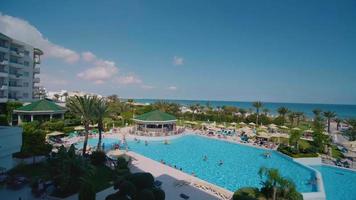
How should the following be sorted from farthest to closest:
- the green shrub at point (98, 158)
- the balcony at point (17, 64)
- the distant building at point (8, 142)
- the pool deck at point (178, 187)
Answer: the balcony at point (17, 64) < the green shrub at point (98, 158) < the pool deck at point (178, 187) < the distant building at point (8, 142)

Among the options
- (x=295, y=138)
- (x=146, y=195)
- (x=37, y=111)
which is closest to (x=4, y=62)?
(x=37, y=111)

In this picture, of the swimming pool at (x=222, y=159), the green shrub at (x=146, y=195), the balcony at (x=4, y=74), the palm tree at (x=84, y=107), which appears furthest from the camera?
the balcony at (x=4, y=74)

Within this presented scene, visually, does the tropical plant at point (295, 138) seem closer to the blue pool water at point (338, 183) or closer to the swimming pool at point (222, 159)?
the swimming pool at point (222, 159)

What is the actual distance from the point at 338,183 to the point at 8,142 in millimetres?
27299

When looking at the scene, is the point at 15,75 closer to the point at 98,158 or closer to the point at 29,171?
the point at 29,171

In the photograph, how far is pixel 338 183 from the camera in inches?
806

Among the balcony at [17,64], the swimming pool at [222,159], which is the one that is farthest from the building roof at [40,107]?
the swimming pool at [222,159]

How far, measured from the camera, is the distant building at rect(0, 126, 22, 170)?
46.5 ft

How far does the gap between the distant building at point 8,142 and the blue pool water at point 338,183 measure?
76.7 feet

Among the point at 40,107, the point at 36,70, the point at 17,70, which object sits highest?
the point at 36,70

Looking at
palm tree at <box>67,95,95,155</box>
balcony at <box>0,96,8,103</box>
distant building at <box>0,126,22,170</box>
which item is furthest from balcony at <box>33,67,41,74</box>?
distant building at <box>0,126,22,170</box>

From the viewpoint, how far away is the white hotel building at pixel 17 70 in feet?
120

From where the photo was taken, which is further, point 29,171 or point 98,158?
point 98,158

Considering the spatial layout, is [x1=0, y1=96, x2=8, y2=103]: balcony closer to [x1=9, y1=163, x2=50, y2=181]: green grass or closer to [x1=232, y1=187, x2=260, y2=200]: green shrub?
[x1=9, y1=163, x2=50, y2=181]: green grass
